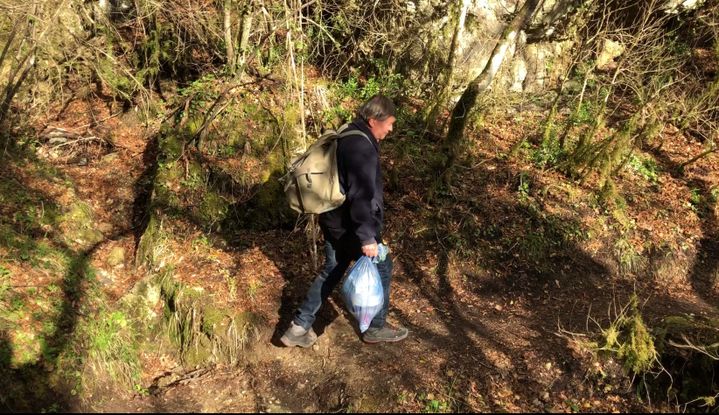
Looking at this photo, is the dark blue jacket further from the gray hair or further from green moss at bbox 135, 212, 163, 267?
green moss at bbox 135, 212, 163, 267

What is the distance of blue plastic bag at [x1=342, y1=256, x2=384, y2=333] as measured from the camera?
3.68 meters

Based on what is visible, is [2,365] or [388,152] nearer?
[2,365]

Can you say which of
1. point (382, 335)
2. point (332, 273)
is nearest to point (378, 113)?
point (332, 273)

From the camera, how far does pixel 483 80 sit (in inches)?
253

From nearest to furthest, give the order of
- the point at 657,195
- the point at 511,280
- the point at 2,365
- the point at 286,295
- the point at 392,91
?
the point at 2,365, the point at 286,295, the point at 511,280, the point at 657,195, the point at 392,91

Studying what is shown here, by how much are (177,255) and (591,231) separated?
539 cm

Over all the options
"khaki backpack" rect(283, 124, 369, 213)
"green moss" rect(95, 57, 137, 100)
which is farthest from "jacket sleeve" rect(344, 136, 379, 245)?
"green moss" rect(95, 57, 137, 100)

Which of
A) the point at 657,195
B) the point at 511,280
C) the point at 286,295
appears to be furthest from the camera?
the point at 657,195

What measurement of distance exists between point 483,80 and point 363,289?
4022mm

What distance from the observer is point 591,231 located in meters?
6.39

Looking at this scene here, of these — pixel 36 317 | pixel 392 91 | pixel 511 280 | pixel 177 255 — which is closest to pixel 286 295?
pixel 177 255

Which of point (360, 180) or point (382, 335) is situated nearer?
point (360, 180)

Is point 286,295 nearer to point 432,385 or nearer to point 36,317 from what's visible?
point 432,385

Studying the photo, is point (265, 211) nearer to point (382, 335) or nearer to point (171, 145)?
point (171, 145)
